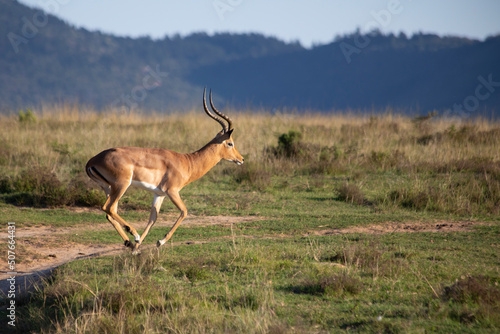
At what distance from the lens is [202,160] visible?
25.7ft

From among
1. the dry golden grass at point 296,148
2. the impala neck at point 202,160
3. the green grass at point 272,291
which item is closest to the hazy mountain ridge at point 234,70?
the dry golden grass at point 296,148

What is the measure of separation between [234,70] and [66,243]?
70.0 m

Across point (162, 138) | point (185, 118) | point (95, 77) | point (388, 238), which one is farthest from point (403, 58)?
point (388, 238)

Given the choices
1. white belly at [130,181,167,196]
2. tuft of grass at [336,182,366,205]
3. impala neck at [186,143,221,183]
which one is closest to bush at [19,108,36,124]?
tuft of grass at [336,182,366,205]

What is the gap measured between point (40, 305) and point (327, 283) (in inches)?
113

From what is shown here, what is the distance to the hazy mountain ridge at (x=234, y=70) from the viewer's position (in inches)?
2176

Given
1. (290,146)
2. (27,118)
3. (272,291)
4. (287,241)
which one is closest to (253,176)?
(290,146)

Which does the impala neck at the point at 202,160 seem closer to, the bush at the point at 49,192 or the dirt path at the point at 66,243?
the dirt path at the point at 66,243

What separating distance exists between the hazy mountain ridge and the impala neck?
132 feet

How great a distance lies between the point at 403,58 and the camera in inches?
2477

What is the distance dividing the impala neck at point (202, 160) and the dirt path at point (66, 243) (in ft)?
3.39

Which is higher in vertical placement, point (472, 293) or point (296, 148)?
point (296, 148)

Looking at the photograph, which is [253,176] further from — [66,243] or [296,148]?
[66,243]

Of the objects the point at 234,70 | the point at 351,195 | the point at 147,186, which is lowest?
the point at 351,195
